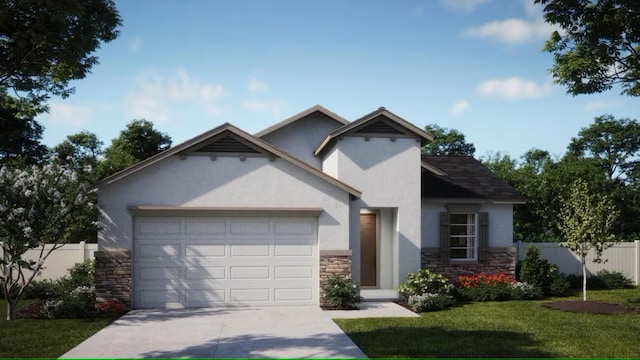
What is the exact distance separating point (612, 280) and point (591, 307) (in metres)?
6.51

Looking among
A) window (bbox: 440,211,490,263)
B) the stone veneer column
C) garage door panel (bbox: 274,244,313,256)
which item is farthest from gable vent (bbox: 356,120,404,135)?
garage door panel (bbox: 274,244,313,256)

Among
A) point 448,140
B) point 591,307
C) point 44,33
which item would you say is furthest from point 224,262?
point 448,140

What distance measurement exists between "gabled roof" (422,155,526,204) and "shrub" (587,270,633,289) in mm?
5373

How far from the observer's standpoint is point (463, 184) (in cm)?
1945

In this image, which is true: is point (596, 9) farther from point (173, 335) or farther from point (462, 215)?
point (173, 335)

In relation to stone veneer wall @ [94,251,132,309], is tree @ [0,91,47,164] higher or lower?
higher

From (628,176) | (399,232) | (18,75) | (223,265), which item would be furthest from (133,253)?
(628,176)

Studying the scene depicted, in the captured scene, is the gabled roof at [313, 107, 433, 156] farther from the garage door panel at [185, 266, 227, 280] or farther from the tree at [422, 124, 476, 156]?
the tree at [422, 124, 476, 156]

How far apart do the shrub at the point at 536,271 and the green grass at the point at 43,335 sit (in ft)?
43.5

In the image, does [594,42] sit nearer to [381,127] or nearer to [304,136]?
[381,127]

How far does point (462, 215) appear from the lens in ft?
62.3

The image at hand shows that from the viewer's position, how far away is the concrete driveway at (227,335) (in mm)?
9992

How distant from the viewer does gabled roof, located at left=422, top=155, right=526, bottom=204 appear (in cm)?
1875

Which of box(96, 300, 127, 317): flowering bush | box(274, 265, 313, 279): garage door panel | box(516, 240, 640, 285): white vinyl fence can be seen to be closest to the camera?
box(96, 300, 127, 317): flowering bush
